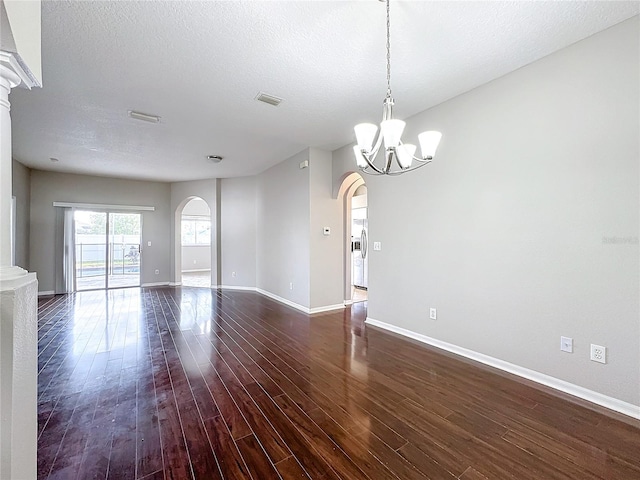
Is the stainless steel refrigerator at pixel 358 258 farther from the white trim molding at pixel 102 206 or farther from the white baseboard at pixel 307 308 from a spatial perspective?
the white trim molding at pixel 102 206

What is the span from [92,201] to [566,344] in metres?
9.08

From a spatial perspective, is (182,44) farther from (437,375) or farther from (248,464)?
(437,375)

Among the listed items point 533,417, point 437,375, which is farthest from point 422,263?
point 533,417

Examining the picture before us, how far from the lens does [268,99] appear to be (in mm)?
3162

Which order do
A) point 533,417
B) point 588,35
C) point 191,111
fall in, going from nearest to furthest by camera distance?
point 533,417
point 588,35
point 191,111

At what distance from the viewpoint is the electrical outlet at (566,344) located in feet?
7.64

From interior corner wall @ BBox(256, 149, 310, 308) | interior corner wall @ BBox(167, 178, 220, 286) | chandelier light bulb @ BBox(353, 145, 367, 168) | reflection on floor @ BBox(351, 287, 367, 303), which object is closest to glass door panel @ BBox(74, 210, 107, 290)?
interior corner wall @ BBox(167, 178, 220, 286)

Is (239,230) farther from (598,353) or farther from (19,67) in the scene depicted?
(598,353)

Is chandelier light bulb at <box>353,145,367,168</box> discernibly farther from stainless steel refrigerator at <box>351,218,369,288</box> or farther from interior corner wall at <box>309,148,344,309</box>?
stainless steel refrigerator at <box>351,218,369,288</box>

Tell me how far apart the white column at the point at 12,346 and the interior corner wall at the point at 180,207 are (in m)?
6.26

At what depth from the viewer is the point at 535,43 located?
7.52ft

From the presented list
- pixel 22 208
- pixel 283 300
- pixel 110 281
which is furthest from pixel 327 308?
pixel 22 208

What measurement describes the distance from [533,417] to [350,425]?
4.29ft

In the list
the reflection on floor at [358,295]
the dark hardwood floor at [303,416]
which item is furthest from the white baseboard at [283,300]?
the dark hardwood floor at [303,416]
